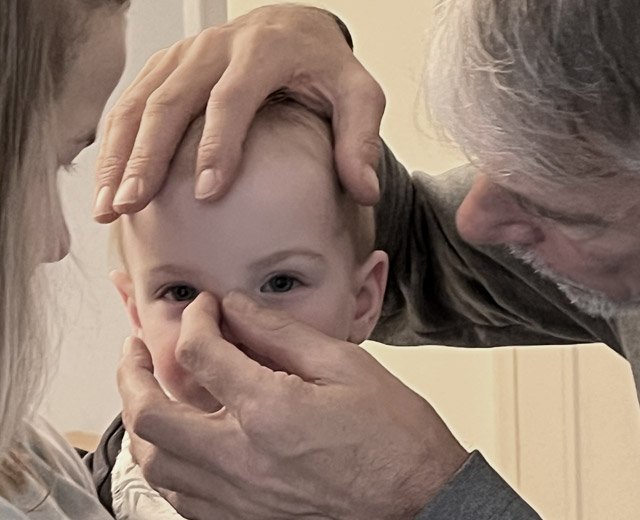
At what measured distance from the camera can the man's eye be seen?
1.00 meters

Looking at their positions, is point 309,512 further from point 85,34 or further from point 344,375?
point 85,34

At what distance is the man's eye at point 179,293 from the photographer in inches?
39.5

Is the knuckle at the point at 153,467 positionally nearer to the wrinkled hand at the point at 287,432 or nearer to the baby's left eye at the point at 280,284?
the wrinkled hand at the point at 287,432

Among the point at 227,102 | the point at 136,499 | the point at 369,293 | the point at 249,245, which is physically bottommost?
the point at 136,499

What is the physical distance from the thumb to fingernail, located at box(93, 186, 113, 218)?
→ 0.13 metres

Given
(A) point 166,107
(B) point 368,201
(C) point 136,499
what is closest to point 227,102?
(A) point 166,107

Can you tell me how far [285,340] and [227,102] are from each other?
0.21 m

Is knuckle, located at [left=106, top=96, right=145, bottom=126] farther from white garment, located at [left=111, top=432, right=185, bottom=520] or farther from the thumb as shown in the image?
white garment, located at [left=111, top=432, right=185, bottom=520]

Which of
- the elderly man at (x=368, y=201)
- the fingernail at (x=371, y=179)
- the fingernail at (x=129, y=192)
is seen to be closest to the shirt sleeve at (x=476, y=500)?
the elderly man at (x=368, y=201)

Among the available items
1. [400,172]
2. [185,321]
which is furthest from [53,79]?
[400,172]

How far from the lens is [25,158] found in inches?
29.6

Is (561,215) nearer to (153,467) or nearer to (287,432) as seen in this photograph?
(287,432)

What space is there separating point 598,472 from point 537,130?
4.46ft

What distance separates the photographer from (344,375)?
0.92 metres
